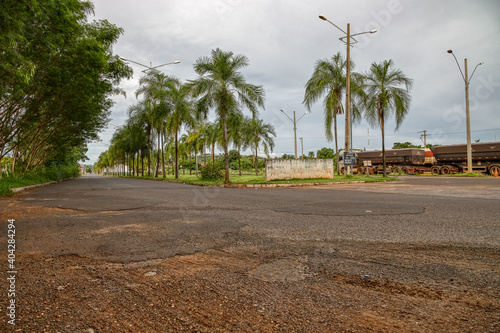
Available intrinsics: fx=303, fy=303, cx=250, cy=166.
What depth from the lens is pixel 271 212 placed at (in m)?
6.85

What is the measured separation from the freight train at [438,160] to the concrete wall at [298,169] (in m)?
3.91

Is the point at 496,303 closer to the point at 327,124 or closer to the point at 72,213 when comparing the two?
the point at 72,213

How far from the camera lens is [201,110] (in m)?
20.7

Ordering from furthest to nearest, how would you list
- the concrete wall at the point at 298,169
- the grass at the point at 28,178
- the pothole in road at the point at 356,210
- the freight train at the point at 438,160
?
the freight train at the point at 438,160
the concrete wall at the point at 298,169
the grass at the point at 28,178
the pothole in road at the point at 356,210

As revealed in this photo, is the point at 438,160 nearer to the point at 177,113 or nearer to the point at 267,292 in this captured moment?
the point at 177,113

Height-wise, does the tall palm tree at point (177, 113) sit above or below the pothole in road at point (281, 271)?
above

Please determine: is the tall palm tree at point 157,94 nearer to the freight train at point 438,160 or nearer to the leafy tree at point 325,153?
the freight train at point 438,160

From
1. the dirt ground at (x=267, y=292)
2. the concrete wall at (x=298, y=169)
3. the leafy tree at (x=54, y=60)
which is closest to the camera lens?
the dirt ground at (x=267, y=292)

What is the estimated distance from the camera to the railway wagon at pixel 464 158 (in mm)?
25469

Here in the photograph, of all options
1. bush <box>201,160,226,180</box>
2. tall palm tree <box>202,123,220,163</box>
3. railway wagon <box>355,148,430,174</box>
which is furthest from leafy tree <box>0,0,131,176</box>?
railway wagon <box>355,148,430,174</box>

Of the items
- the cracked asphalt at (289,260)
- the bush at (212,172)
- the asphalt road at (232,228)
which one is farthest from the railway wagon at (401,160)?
the cracked asphalt at (289,260)

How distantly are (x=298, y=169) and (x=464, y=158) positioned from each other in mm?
17819

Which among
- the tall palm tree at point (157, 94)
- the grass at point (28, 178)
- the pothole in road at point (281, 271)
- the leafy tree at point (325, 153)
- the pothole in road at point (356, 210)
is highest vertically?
the tall palm tree at point (157, 94)

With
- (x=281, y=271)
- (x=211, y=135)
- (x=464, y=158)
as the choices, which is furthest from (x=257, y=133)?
(x=281, y=271)
